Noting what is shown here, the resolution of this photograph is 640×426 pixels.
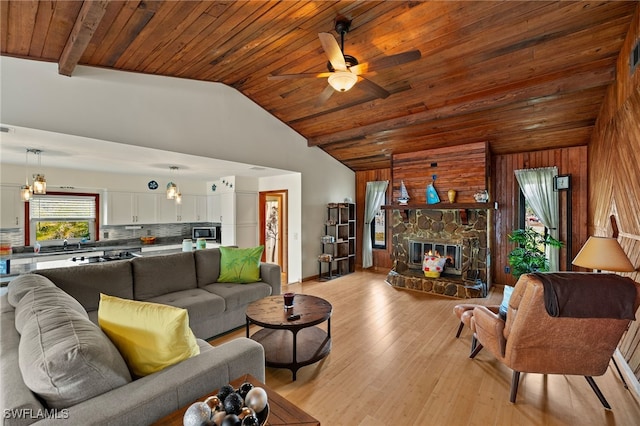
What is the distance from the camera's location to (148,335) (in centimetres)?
147

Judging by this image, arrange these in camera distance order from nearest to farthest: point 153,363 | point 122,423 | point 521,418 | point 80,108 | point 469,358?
point 122,423, point 153,363, point 521,418, point 469,358, point 80,108

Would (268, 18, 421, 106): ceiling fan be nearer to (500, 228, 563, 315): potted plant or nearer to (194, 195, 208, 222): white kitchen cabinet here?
(500, 228, 563, 315): potted plant

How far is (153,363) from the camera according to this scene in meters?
1.48

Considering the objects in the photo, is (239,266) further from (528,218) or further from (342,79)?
(528,218)

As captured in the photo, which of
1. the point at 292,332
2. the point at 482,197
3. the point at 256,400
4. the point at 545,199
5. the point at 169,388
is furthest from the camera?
the point at 545,199

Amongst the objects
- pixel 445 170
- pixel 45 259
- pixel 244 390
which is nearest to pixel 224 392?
pixel 244 390

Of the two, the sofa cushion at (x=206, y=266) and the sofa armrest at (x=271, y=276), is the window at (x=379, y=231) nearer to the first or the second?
the sofa armrest at (x=271, y=276)

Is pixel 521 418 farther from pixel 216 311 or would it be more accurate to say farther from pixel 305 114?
pixel 305 114

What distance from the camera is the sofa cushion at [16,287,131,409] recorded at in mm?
1157

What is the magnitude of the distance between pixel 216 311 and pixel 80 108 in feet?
8.74

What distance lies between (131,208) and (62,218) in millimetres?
1104

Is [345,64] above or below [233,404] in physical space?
above

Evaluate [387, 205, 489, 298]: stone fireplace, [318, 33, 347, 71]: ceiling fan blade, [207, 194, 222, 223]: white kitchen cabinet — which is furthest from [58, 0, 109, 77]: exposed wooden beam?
[387, 205, 489, 298]: stone fireplace

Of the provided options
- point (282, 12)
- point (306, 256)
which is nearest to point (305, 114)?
point (282, 12)
